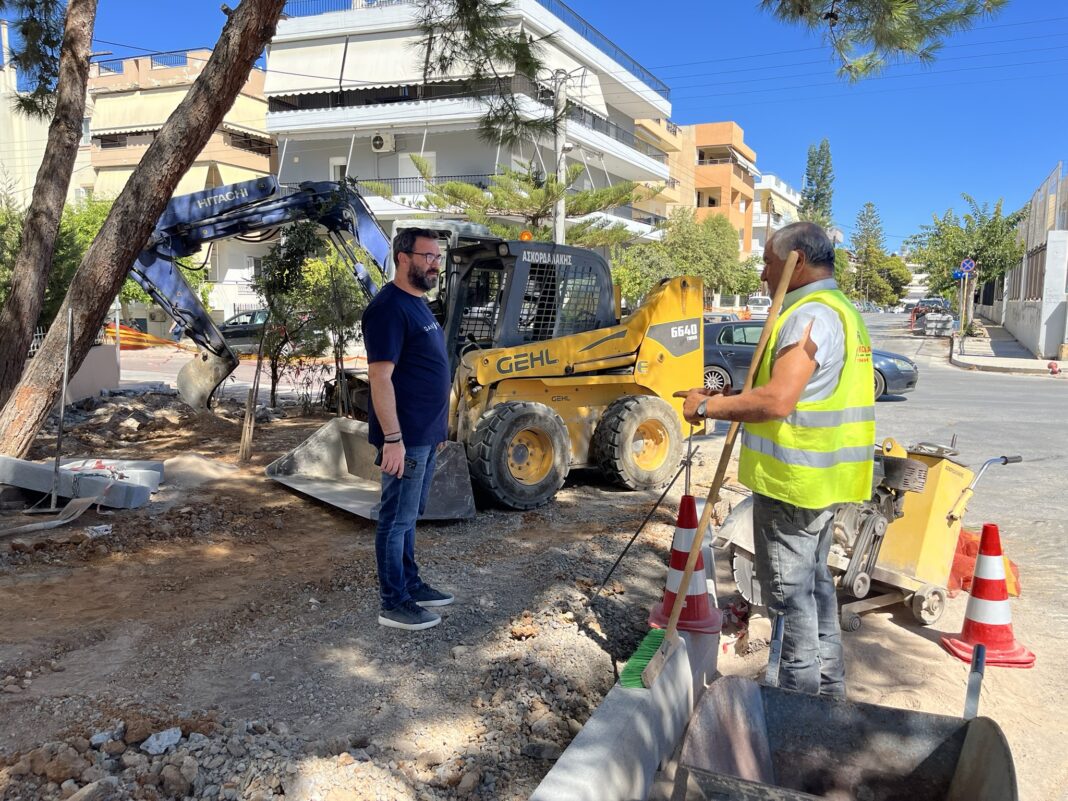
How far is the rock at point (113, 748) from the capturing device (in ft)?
9.25

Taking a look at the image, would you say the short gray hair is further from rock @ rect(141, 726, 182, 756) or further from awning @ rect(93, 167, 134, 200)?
awning @ rect(93, 167, 134, 200)

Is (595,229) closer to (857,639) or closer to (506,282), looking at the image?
(506,282)

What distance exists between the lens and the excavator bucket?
9.65 m

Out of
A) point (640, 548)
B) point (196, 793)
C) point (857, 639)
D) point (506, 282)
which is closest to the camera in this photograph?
point (196, 793)

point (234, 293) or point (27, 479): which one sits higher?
point (234, 293)

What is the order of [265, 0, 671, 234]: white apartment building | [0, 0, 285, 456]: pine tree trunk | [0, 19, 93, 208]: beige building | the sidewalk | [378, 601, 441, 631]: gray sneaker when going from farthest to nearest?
[0, 19, 93, 208]: beige building < [265, 0, 671, 234]: white apartment building < the sidewalk < [0, 0, 285, 456]: pine tree trunk < [378, 601, 441, 631]: gray sneaker

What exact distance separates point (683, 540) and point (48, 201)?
6976 millimetres

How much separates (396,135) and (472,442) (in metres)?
26.5

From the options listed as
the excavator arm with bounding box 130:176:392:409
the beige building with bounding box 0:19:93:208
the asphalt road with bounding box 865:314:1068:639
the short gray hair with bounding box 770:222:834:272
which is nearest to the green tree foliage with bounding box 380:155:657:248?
the asphalt road with bounding box 865:314:1068:639

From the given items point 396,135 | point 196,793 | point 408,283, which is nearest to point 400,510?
point 408,283

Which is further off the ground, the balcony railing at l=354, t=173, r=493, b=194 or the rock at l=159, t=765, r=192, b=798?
the balcony railing at l=354, t=173, r=493, b=194

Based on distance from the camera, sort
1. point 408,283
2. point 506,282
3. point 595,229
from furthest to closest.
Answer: point 595,229 < point 506,282 < point 408,283

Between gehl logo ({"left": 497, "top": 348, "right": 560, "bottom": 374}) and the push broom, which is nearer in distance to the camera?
the push broom

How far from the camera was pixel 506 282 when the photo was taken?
7117 millimetres
